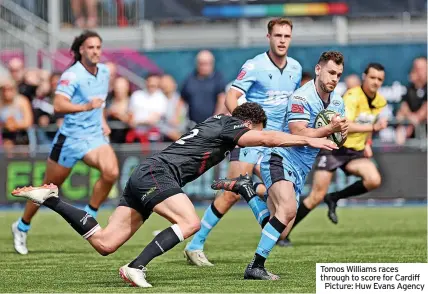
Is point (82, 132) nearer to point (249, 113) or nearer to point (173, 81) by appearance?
point (249, 113)

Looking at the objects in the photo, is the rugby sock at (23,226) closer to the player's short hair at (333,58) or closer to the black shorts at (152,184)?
the black shorts at (152,184)

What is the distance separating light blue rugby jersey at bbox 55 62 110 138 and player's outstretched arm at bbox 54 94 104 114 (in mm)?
94

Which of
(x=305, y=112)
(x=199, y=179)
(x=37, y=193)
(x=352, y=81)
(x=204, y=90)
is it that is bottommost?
(x=199, y=179)

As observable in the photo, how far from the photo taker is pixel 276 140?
1017 cm

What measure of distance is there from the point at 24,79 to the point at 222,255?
10.2 metres

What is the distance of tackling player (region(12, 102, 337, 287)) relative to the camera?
10.2 metres

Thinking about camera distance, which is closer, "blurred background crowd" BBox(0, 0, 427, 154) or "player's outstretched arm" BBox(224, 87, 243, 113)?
"player's outstretched arm" BBox(224, 87, 243, 113)

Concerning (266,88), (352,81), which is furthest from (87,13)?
(266,88)

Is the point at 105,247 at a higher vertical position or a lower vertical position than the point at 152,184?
lower

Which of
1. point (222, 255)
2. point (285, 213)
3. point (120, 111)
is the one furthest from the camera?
point (120, 111)

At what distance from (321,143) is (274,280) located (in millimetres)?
1362

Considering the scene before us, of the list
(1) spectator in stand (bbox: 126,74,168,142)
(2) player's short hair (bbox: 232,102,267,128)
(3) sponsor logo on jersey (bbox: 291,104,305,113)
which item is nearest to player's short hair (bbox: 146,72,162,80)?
(1) spectator in stand (bbox: 126,74,168,142)

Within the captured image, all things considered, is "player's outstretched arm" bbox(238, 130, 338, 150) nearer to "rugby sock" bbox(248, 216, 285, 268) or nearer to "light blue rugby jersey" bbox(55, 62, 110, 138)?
"rugby sock" bbox(248, 216, 285, 268)

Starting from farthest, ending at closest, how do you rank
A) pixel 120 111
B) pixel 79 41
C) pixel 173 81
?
pixel 173 81, pixel 120 111, pixel 79 41
